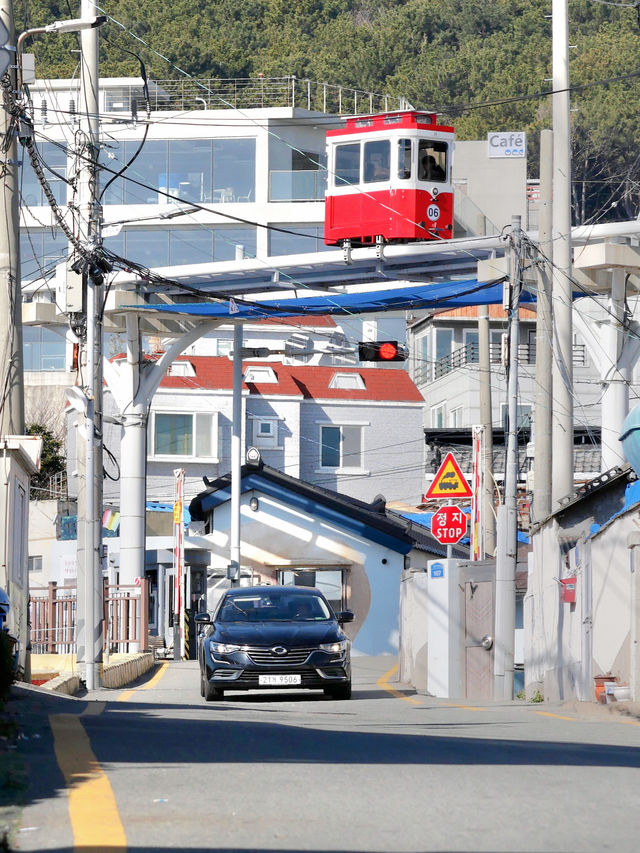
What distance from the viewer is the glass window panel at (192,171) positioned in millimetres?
69312

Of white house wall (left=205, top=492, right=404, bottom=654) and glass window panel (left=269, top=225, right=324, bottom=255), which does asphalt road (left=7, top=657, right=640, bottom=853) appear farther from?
glass window panel (left=269, top=225, right=324, bottom=255)

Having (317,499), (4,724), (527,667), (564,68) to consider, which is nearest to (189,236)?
(317,499)

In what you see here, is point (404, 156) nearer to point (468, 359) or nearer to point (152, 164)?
point (468, 359)

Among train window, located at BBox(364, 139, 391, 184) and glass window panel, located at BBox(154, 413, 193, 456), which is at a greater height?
train window, located at BBox(364, 139, 391, 184)

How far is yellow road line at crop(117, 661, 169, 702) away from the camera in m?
17.9

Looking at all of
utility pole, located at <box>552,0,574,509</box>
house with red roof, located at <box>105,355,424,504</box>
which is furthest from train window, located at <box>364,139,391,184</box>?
house with red roof, located at <box>105,355,424,504</box>

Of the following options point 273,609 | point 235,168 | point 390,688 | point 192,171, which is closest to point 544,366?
point 390,688

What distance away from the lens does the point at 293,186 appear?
228ft

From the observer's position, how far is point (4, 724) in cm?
988

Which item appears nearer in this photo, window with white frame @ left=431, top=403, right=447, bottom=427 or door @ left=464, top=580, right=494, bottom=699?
door @ left=464, top=580, right=494, bottom=699

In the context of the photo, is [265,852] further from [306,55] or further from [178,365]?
[306,55]

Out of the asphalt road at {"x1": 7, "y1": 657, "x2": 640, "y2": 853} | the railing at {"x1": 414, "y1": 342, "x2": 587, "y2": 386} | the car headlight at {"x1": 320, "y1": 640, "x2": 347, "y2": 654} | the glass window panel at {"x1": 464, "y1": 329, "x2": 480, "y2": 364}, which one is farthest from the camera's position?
the glass window panel at {"x1": 464, "y1": 329, "x2": 480, "y2": 364}

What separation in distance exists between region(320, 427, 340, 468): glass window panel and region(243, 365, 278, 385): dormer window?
2528 mm

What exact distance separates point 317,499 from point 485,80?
4484cm
